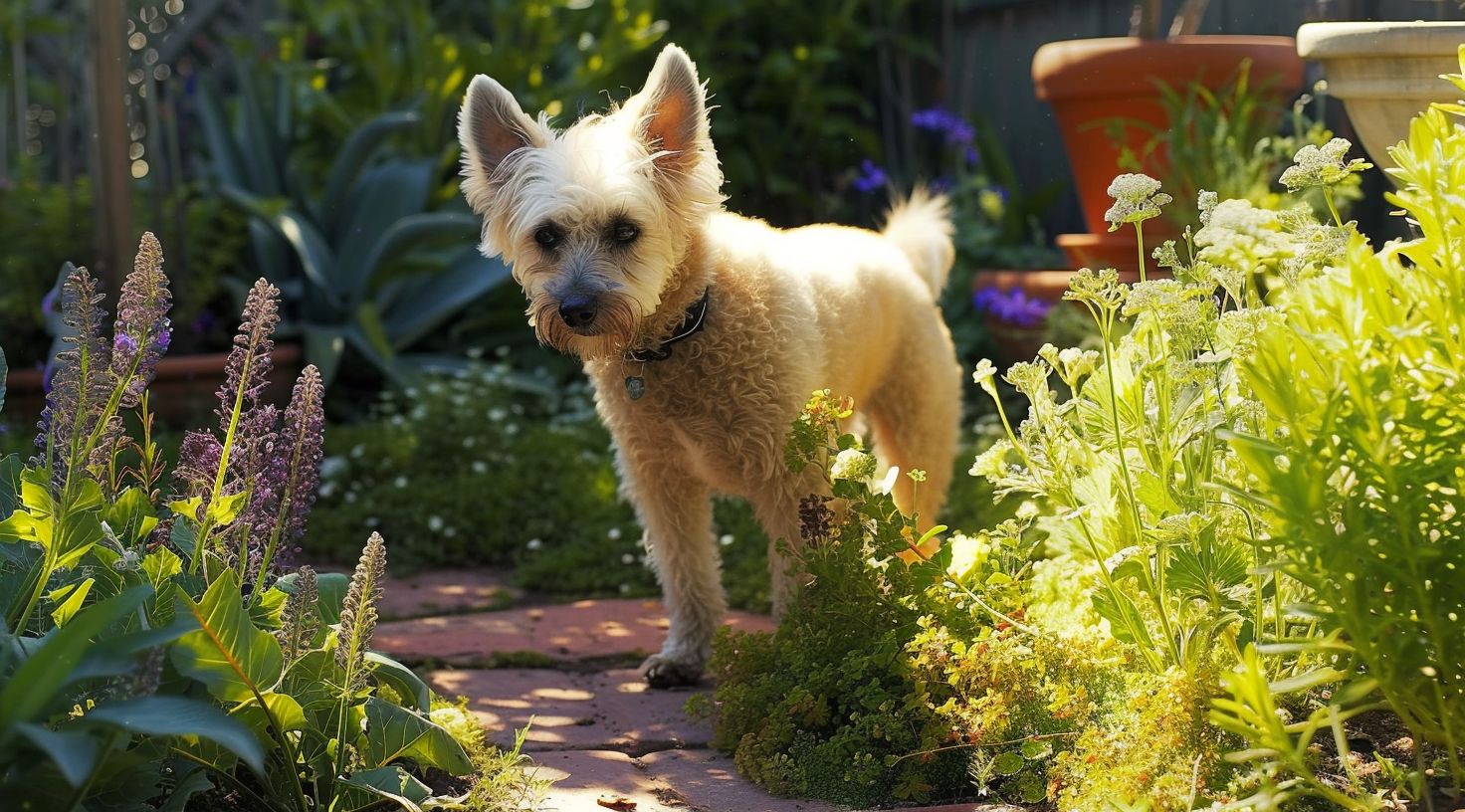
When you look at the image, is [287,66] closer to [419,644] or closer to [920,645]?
[419,644]

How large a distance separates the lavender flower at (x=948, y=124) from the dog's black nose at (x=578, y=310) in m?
5.34

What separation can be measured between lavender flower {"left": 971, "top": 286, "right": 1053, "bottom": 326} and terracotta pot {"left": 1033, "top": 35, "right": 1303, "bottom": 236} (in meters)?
0.43

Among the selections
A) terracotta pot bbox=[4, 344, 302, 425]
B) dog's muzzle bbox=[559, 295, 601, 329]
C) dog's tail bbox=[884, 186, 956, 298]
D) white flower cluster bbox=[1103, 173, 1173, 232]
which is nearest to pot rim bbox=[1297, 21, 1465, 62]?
white flower cluster bbox=[1103, 173, 1173, 232]

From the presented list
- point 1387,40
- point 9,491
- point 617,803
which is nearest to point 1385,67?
point 1387,40

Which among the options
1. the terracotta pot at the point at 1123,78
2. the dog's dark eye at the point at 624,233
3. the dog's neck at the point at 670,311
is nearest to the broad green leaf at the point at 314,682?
the dog's neck at the point at 670,311

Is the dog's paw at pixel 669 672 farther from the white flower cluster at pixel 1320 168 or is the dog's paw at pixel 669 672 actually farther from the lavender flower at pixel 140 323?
the white flower cluster at pixel 1320 168

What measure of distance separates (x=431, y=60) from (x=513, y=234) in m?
4.37

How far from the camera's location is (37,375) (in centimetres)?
622

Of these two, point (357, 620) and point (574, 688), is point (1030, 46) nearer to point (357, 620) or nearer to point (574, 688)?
point (574, 688)

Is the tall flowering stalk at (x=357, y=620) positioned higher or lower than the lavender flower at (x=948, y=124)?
lower

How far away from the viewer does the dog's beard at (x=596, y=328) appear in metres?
3.44

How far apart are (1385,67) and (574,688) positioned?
8.32 feet

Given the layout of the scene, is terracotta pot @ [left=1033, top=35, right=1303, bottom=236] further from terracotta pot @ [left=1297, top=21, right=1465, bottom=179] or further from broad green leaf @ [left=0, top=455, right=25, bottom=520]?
broad green leaf @ [left=0, top=455, right=25, bottom=520]

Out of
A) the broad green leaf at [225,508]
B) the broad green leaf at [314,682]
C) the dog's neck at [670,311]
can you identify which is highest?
the dog's neck at [670,311]
